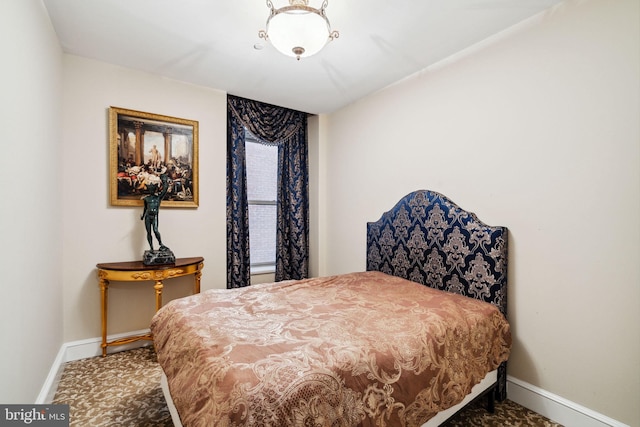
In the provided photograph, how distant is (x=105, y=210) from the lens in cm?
270

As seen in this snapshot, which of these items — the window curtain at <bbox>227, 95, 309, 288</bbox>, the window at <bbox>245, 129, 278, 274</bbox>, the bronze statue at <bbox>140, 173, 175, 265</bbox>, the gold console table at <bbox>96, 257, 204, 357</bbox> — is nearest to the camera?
the gold console table at <bbox>96, 257, 204, 357</bbox>

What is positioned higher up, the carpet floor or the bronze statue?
the bronze statue

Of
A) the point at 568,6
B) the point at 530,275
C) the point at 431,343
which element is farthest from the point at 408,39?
the point at 431,343

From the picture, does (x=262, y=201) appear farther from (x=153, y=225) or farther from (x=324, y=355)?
(x=324, y=355)

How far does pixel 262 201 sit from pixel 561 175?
10.1ft

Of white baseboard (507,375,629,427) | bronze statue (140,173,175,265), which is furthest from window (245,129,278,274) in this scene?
white baseboard (507,375,629,427)

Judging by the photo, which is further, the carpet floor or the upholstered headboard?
the upholstered headboard

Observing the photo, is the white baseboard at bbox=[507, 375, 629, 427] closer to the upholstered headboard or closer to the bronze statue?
the upholstered headboard

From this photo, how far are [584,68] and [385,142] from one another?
5.34 ft

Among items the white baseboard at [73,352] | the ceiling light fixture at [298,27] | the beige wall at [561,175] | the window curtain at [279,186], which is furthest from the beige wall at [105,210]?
the beige wall at [561,175]

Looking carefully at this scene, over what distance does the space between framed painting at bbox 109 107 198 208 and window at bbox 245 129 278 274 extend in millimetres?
873

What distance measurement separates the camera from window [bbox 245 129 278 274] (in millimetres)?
3883

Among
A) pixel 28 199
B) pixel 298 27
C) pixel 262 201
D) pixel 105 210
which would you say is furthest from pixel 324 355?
pixel 262 201

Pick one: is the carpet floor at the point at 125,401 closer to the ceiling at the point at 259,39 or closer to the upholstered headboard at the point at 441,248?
the upholstered headboard at the point at 441,248
